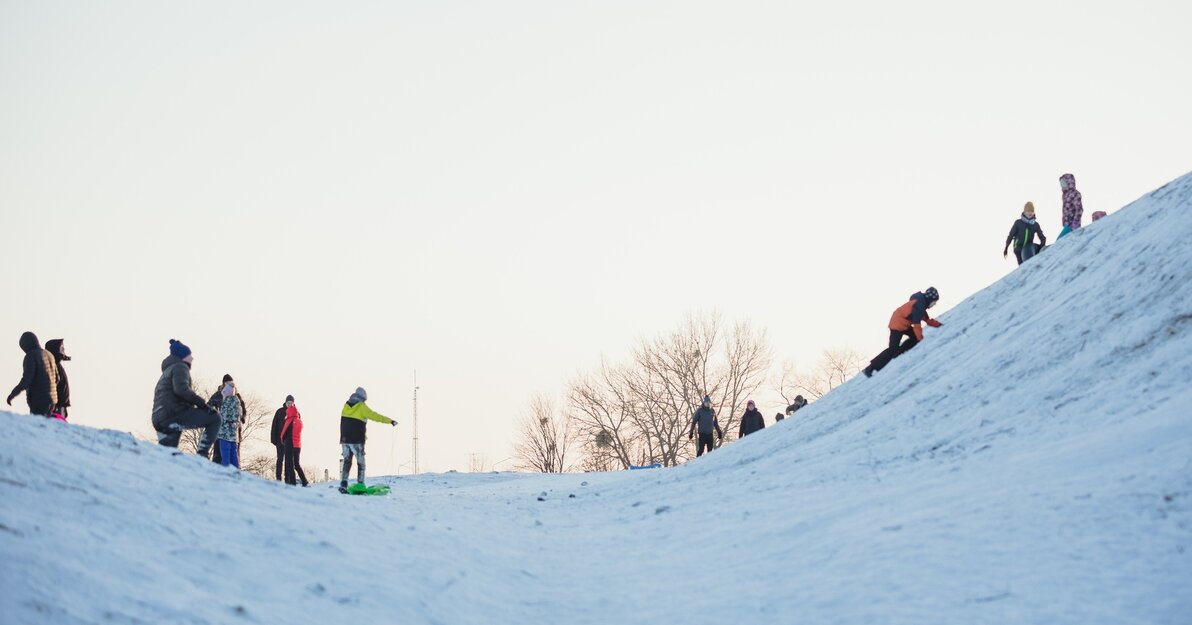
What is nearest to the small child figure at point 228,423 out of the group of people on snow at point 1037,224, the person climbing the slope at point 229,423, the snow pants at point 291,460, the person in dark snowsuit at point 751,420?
the person climbing the slope at point 229,423

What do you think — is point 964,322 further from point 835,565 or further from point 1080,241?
point 835,565

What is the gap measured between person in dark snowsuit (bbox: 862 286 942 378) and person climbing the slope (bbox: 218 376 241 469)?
1204cm

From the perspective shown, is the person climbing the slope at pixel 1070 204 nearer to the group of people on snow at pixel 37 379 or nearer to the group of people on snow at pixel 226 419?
the group of people on snow at pixel 226 419

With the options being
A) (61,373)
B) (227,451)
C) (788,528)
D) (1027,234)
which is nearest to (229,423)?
A: (227,451)

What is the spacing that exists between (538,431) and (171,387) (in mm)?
46936

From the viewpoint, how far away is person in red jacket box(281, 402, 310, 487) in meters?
16.8

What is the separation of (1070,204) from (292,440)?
54.5ft

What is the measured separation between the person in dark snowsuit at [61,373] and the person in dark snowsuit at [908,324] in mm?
13716

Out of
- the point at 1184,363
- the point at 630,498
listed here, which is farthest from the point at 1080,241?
the point at 630,498

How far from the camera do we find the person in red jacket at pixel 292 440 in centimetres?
1683

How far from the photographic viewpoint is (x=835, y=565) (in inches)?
252

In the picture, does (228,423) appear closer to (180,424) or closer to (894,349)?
(180,424)

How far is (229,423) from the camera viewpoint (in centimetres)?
1512

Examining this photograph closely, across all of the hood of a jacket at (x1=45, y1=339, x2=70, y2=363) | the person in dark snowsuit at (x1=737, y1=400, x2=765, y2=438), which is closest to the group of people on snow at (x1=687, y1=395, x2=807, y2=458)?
the person in dark snowsuit at (x1=737, y1=400, x2=765, y2=438)
